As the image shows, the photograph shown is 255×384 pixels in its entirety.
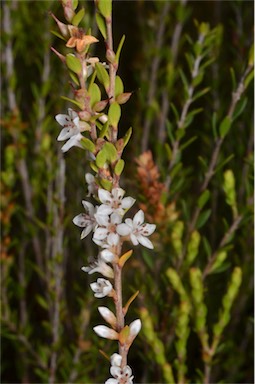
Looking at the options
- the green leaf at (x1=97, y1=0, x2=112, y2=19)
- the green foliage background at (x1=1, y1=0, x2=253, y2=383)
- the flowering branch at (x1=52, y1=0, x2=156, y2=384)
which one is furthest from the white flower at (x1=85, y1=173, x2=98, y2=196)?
the green foliage background at (x1=1, y1=0, x2=253, y2=383)

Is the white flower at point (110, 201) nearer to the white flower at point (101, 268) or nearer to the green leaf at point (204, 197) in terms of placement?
the white flower at point (101, 268)

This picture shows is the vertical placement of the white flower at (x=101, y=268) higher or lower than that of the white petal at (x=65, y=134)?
lower

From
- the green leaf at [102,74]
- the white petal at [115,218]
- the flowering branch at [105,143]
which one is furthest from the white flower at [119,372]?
the green leaf at [102,74]

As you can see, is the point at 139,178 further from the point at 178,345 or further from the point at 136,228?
the point at 136,228

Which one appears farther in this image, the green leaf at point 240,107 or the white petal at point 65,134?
the green leaf at point 240,107

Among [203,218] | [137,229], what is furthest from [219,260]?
[137,229]

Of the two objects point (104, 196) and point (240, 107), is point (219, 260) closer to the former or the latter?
point (240, 107)
